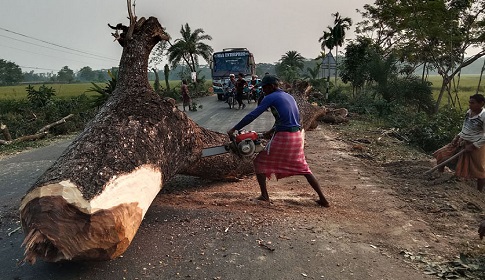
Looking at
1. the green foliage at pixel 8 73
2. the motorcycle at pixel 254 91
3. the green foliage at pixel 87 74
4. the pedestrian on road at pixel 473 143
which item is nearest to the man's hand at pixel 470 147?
the pedestrian on road at pixel 473 143

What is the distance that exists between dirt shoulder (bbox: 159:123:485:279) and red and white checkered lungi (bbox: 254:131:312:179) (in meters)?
0.42

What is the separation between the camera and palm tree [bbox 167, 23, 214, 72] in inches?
1208

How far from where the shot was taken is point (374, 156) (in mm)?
6910

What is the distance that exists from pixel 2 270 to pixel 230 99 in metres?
13.2

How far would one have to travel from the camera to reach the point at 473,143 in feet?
15.6

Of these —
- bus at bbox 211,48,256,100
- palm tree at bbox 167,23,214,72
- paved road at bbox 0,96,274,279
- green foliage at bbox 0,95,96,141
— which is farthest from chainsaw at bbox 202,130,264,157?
palm tree at bbox 167,23,214,72

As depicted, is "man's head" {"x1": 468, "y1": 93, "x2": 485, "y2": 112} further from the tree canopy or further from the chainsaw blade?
the tree canopy

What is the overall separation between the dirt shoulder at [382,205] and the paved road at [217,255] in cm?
19

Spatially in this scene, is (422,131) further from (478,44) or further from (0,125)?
(0,125)

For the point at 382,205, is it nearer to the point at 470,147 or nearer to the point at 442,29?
the point at 470,147

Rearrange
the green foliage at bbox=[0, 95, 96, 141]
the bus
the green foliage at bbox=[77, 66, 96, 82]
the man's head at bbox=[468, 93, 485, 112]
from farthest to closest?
the green foliage at bbox=[77, 66, 96, 82] → the bus → the green foliage at bbox=[0, 95, 96, 141] → the man's head at bbox=[468, 93, 485, 112]

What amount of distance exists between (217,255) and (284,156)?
4.54ft

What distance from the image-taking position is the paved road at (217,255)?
2818mm

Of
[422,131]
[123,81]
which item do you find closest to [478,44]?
[422,131]
